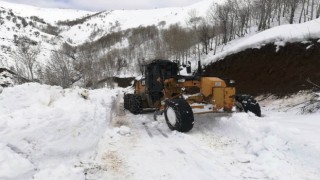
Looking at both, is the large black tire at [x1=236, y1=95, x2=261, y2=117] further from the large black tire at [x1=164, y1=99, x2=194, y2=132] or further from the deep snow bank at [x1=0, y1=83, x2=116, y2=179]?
the deep snow bank at [x1=0, y1=83, x2=116, y2=179]

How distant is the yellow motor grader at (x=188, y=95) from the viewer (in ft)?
39.2

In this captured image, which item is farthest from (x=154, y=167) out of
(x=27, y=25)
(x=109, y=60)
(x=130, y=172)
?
(x=27, y=25)

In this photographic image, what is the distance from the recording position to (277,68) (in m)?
22.6

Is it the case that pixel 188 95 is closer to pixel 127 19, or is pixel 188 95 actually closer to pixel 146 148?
pixel 146 148

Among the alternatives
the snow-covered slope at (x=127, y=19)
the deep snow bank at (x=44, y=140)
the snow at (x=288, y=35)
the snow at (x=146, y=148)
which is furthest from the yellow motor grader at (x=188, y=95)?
the snow-covered slope at (x=127, y=19)

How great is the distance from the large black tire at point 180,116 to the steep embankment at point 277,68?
7.98m

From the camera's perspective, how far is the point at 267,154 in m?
8.23

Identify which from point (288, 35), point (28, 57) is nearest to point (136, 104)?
point (288, 35)

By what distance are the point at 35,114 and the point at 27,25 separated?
533ft

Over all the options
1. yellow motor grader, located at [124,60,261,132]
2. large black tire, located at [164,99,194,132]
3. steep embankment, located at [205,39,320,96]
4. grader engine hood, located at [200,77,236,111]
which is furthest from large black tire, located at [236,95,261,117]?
steep embankment, located at [205,39,320,96]

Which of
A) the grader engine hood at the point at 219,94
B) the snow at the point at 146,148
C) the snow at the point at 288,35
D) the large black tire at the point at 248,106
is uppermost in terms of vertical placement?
the snow at the point at 288,35

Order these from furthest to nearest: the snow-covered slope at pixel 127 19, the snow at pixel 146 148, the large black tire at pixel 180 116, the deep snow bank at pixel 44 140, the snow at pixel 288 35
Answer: the snow-covered slope at pixel 127 19, the snow at pixel 288 35, the large black tire at pixel 180 116, the snow at pixel 146 148, the deep snow bank at pixel 44 140

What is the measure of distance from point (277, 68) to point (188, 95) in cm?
1066

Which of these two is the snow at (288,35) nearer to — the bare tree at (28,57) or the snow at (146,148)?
the snow at (146,148)
